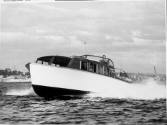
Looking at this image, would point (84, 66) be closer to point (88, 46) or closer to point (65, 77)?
point (65, 77)

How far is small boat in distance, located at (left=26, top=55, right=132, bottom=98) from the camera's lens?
10148mm

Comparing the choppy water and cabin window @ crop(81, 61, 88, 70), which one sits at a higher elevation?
cabin window @ crop(81, 61, 88, 70)

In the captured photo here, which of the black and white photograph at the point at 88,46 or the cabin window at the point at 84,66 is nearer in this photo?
the black and white photograph at the point at 88,46

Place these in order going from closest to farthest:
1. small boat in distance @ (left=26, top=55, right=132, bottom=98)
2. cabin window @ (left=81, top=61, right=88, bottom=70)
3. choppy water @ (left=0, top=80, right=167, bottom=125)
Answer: choppy water @ (left=0, top=80, right=167, bottom=125) < small boat in distance @ (left=26, top=55, right=132, bottom=98) < cabin window @ (left=81, top=61, right=88, bottom=70)

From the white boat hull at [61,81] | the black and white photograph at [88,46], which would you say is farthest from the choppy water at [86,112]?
the white boat hull at [61,81]

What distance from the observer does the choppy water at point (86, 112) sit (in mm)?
8125

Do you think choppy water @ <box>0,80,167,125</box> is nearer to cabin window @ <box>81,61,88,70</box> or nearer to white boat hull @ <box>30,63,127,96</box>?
white boat hull @ <box>30,63,127,96</box>

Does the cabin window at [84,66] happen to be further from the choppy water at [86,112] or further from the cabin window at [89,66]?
the choppy water at [86,112]

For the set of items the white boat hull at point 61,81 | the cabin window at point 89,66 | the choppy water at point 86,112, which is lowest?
the choppy water at point 86,112

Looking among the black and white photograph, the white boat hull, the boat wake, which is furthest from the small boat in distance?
the black and white photograph

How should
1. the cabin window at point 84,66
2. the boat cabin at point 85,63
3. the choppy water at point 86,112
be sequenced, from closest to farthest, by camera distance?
the choppy water at point 86,112 → the boat cabin at point 85,63 → the cabin window at point 84,66

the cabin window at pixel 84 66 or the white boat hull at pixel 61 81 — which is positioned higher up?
the cabin window at pixel 84 66

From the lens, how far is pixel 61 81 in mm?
10164

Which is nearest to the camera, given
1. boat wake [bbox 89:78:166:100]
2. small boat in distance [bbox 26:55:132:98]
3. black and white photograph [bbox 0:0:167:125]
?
black and white photograph [bbox 0:0:167:125]
